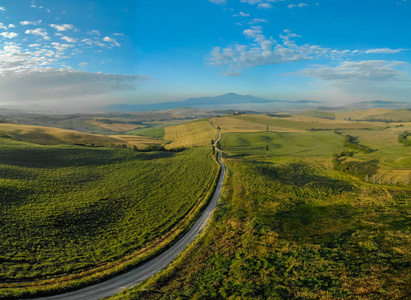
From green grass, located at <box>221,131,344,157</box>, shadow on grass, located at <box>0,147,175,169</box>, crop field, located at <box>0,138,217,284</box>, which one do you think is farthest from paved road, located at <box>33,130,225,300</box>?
green grass, located at <box>221,131,344,157</box>

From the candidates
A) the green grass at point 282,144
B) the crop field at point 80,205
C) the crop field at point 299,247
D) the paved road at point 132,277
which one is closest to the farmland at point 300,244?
the crop field at point 299,247

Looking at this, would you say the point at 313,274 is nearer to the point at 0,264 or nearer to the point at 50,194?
the point at 0,264

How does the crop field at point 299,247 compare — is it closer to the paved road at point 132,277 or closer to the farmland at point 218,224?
the farmland at point 218,224

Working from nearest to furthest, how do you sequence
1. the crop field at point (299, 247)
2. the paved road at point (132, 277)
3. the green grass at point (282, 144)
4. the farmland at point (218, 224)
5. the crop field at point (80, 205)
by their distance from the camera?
the crop field at point (299, 247), the paved road at point (132, 277), the farmland at point (218, 224), the crop field at point (80, 205), the green grass at point (282, 144)

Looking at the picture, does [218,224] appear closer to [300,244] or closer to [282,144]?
[300,244]

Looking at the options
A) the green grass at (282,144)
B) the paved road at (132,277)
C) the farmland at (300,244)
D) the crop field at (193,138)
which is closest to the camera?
the farmland at (300,244)

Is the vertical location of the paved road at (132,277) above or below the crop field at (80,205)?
below

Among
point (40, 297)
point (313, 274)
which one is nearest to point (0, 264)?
point (40, 297)

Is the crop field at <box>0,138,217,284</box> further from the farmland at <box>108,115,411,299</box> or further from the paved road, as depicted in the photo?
the farmland at <box>108,115,411,299</box>

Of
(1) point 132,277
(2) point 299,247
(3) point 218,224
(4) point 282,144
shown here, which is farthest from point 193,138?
(1) point 132,277
